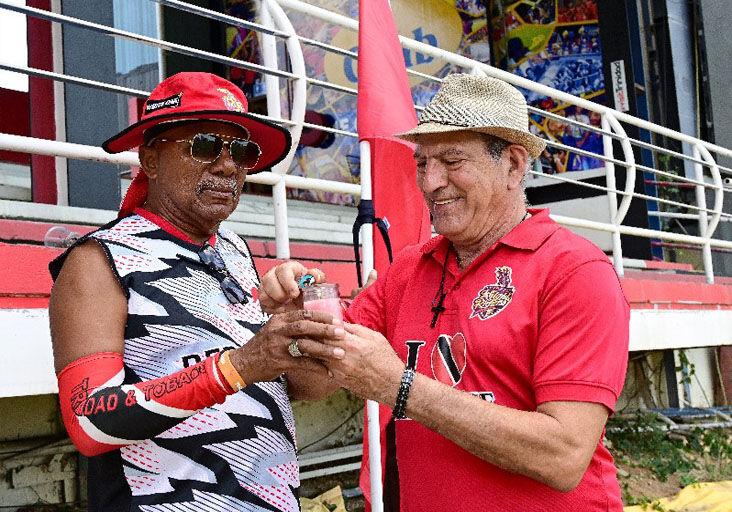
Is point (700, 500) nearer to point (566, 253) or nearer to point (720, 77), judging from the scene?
point (566, 253)

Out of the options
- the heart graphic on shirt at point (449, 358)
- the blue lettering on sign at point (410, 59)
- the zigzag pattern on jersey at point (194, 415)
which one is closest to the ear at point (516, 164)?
the heart graphic on shirt at point (449, 358)

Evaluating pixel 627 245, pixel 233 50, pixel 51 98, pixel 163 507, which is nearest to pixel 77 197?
pixel 51 98

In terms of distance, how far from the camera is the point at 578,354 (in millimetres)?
1875

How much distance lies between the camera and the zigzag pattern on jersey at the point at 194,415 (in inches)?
78.6

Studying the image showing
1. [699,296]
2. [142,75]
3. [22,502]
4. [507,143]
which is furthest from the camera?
[699,296]

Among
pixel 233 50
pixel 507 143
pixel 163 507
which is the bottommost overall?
pixel 163 507

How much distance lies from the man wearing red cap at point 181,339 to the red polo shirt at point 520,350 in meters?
0.35

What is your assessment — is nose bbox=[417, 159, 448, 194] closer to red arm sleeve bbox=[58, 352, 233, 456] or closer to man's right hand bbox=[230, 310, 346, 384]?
man's right hand bbox=[230, 310, 346, 384]

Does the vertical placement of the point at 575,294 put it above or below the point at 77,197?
below

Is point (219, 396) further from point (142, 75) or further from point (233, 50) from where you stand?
point (233, 50)

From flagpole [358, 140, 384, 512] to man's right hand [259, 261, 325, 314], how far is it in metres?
0.61

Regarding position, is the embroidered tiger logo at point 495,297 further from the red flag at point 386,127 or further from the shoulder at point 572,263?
the red flag at point 386,127

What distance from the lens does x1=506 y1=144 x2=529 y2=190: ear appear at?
2.18 metres

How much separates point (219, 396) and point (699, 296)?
619 centimetres
